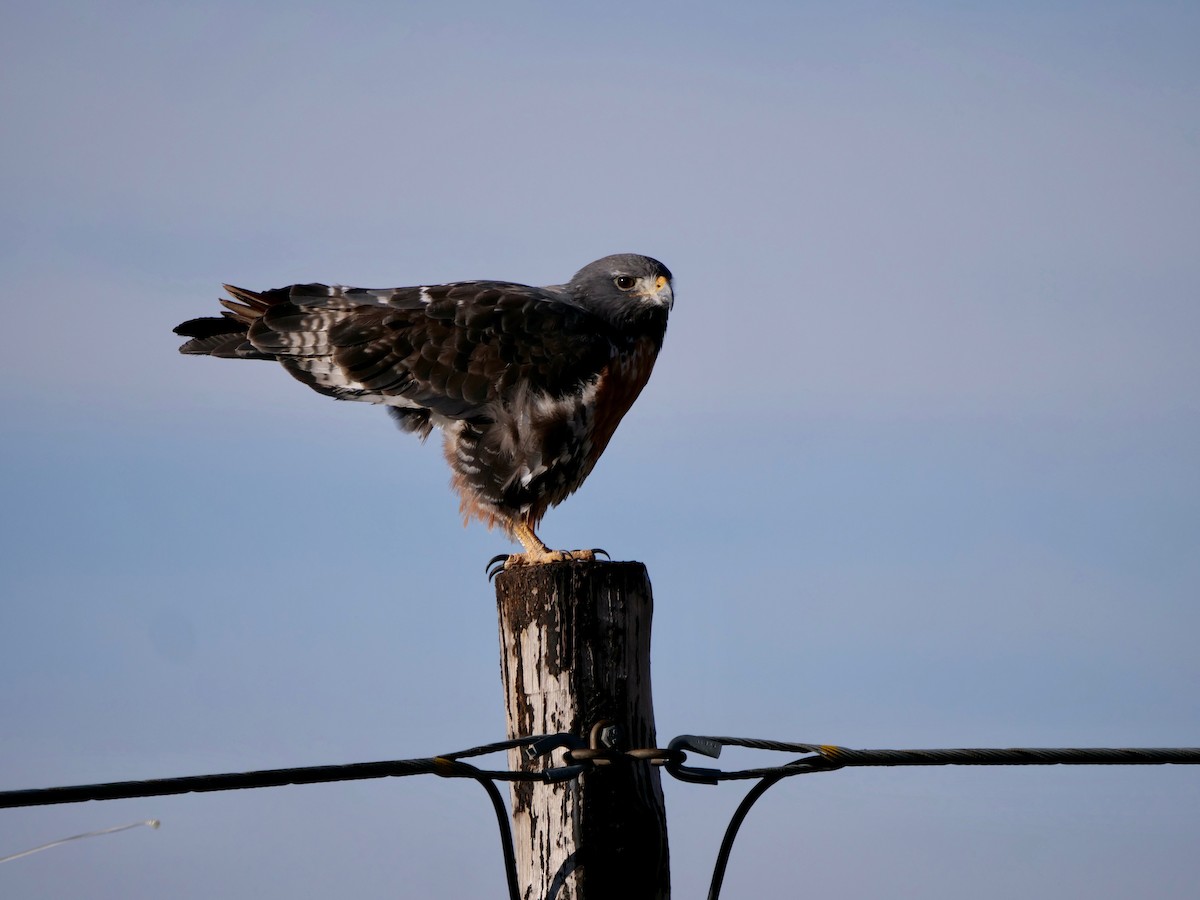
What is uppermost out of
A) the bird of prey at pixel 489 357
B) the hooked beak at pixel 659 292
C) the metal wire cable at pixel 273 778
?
the hooked beak at pixel 659 292

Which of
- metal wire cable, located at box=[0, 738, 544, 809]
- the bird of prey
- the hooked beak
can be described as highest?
the hooked beak

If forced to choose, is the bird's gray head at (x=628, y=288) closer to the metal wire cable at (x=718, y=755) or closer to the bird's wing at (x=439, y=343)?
the bird's wing at (x=439, y=343)

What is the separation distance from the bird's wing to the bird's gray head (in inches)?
8.1

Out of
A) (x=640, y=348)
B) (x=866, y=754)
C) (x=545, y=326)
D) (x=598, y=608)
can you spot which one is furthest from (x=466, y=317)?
(x=866, y=754)

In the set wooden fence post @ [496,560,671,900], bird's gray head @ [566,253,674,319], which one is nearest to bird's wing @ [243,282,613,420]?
bird's gray head @ [566,253,674,319]

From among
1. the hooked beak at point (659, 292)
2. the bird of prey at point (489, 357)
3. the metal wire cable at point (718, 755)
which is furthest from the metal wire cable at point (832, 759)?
the hooked beak at point (659, 292)

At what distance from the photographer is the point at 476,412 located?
24.3ft

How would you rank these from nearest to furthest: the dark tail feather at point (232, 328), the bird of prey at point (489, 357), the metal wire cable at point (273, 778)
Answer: the metal wire cable at point (273, 778), the bird of prey at point (489, 357), the dark tail feather at point (232, 328)

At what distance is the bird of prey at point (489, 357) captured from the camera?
735 centimetres

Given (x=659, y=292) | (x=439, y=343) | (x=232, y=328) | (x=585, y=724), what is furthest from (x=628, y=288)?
(x=585, y=724)

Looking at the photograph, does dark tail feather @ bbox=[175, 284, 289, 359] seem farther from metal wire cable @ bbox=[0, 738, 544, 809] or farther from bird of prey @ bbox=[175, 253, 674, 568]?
metal wire cable @ bbox=[0, 738, 544, 809]

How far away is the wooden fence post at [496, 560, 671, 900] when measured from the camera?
13.1 feet

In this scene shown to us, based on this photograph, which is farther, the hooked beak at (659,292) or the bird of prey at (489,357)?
the hooked beak at (659,292)

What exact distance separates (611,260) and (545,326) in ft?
3.03
